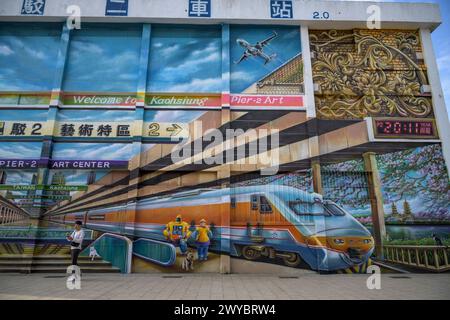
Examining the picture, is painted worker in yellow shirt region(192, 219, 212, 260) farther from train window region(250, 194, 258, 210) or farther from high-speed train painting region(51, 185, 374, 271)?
train window region(250, 194, 258, 210)

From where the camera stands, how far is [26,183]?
29.8ft

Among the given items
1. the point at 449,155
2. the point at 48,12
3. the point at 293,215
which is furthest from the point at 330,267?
the point at 48,12

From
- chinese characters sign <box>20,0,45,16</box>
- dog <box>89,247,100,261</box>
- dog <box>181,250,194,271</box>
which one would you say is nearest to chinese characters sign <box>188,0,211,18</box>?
chinese characters sign <box>20,0,45,16</box>

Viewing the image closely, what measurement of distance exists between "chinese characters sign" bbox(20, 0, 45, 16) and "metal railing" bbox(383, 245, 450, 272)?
14.8 meters

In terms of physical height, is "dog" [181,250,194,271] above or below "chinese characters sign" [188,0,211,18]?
below

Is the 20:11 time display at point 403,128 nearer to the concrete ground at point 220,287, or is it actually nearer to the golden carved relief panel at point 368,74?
the golden carved relief panel at point 368,74

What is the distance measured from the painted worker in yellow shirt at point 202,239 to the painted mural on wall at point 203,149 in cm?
3

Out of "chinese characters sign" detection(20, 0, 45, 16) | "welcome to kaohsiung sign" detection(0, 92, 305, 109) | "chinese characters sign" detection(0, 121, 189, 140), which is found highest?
"chinese characters sign" detection(20, 0, 45, 16)

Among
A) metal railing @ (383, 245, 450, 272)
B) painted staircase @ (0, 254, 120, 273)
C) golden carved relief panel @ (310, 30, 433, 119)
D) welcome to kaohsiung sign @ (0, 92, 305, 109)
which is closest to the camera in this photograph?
painted staircase @ (0, 254, 120, 273)

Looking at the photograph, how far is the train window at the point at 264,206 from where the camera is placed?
8977mm

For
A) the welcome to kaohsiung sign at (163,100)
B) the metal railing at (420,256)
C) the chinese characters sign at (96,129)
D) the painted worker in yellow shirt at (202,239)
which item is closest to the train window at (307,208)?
the metal railing at (420,256)

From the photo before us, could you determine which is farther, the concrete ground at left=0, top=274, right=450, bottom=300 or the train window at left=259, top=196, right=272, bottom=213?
the train window at left=259, top=196, right=272, bottom=213

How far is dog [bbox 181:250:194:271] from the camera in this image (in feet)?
28.1

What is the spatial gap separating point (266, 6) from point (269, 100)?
3854 mm
